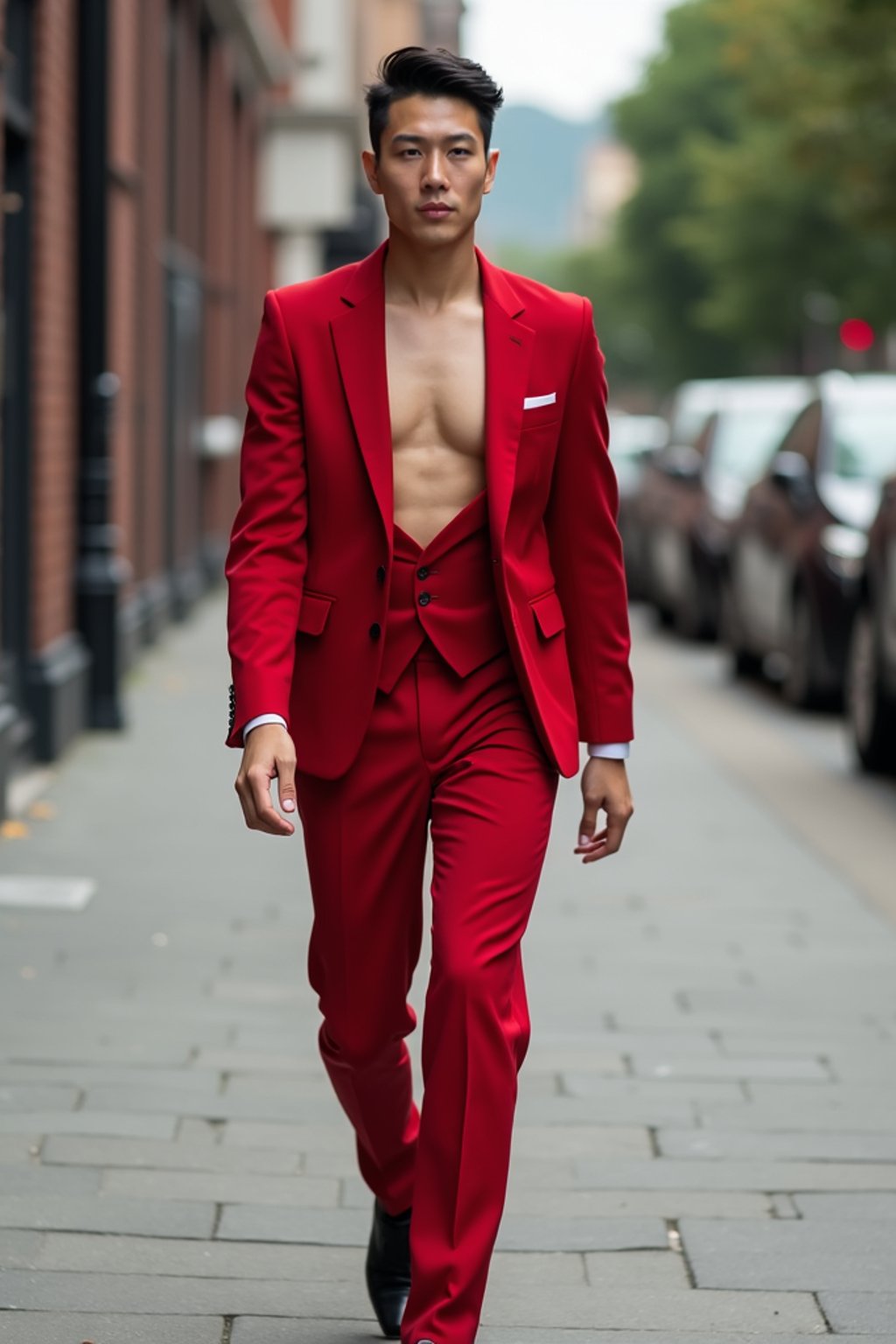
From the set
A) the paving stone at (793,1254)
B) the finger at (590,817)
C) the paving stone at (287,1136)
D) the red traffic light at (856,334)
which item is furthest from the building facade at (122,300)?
the red traffic light at (856,334)

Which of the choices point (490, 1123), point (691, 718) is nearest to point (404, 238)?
point (490, 1123)

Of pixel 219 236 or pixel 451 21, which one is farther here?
pixel 451 21

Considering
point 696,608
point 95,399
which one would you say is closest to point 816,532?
point 95,399

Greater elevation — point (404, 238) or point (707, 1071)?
point (404, 238)

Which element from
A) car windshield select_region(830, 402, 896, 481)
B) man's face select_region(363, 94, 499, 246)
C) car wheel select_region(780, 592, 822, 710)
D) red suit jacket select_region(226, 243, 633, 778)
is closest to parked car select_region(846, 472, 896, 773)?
car wheel select_region(780, 592, 822, 710)

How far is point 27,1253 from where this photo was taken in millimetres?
4301

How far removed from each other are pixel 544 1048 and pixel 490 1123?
2.34 m

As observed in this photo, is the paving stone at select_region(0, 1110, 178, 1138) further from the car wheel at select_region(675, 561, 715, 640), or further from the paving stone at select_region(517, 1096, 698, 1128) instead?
the car wheel at select_region(675, 561, 715, 640)

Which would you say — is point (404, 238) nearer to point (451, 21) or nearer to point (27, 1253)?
point (27, 1253)

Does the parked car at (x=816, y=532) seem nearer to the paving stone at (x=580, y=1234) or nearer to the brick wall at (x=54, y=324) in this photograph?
the brick wall at (x=54, y=324)

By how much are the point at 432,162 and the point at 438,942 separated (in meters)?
1.13

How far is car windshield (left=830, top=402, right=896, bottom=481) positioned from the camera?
14.2 metres

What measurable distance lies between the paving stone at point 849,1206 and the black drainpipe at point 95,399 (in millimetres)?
7666

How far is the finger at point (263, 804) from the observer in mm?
3633
